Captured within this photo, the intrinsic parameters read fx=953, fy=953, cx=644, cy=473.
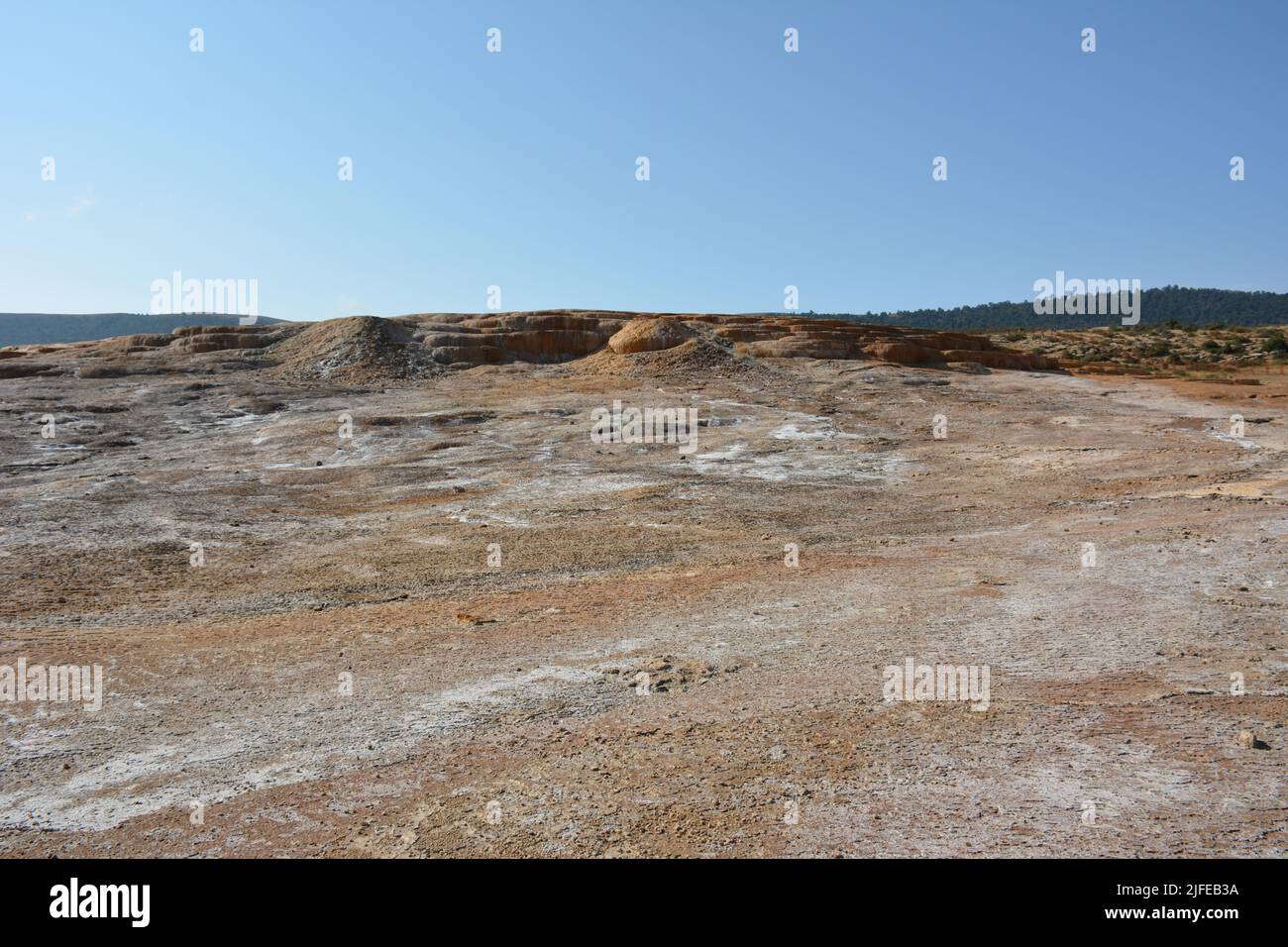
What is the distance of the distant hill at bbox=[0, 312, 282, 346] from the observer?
105 metres

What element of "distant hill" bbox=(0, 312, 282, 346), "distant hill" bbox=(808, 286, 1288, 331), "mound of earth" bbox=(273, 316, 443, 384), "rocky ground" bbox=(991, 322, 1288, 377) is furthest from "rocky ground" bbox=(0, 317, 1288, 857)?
"distant hill" bbox=(0, 312, 282, 346)

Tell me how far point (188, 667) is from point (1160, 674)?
7.29 metres

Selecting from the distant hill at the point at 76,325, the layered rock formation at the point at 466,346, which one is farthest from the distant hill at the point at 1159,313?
the distant hill at the point at 76,325

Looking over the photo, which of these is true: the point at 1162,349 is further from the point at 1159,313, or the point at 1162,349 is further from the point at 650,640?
the point at 1159,313

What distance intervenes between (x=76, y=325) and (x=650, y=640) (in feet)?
401

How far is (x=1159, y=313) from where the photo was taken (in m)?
97.8

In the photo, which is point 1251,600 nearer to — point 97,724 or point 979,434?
point 97,724

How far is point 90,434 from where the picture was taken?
20938 mm

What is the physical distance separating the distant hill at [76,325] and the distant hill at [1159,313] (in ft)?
244

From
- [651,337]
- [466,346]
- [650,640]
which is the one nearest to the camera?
[650,640]

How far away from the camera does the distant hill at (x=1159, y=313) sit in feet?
305

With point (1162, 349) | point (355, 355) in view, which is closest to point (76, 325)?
point (355, 355)

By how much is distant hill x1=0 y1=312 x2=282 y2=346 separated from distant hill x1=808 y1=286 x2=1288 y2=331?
7432 cm

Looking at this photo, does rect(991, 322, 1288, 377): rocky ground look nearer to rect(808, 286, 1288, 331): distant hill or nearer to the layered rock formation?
the layered rock formation
